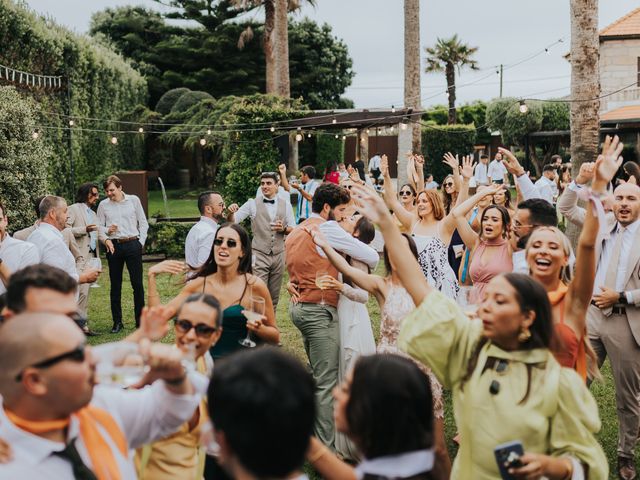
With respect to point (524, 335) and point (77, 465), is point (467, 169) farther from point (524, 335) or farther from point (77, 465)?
point (77, 465)

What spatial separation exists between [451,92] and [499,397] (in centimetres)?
4335

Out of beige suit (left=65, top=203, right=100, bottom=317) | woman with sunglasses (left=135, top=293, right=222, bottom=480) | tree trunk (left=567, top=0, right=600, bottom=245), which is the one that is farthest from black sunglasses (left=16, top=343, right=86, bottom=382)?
tree trunk (left=567, top=0, right=600, bottom=245)

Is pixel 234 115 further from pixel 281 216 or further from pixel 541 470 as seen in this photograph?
pixel 541 470

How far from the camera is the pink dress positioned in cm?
534

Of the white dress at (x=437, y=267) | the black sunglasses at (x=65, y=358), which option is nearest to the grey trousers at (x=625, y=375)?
the white dress at (x=437, y=267)

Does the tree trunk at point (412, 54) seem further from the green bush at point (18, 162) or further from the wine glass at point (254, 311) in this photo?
the wine glass at point (254, 311)

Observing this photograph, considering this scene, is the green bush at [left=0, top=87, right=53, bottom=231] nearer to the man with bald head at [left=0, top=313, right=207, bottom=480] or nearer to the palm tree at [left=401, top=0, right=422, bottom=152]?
the palm tree at [left=401, top=0, right=422, bottom=152]

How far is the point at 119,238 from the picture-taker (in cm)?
917

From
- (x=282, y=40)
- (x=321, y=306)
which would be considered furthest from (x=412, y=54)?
(x=321, y=306)

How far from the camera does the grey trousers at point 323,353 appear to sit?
538 centimetres

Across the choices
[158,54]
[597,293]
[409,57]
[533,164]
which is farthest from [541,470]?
[158,54]

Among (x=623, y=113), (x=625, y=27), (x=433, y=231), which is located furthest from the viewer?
(x=625, y=27)

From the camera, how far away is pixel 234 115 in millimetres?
17984

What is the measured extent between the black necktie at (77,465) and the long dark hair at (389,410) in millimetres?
742
